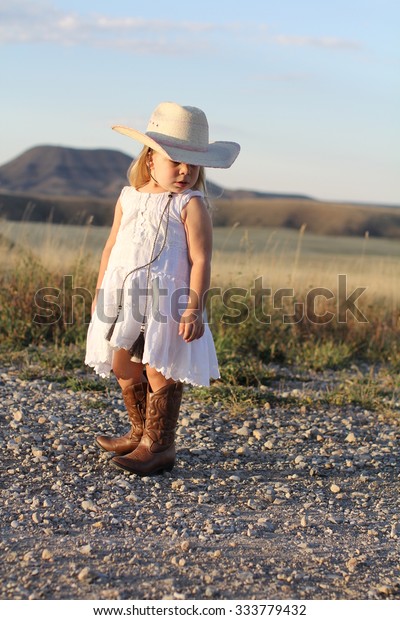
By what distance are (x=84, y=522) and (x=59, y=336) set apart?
4.01 meters

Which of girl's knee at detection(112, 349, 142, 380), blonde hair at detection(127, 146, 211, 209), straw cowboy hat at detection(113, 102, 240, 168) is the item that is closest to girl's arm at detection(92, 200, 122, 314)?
blonde hair at detection(127, 146, 211, 209)

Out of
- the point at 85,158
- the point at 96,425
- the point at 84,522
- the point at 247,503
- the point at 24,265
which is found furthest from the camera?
the point at 85,158

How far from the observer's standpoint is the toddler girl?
4.18m

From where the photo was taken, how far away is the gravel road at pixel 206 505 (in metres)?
3.18

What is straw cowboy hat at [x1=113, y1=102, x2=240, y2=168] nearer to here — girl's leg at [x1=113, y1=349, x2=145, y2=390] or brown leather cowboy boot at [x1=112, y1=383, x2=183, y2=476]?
girl's leg at [x1=113, y1=349, x2=145, y2=390]

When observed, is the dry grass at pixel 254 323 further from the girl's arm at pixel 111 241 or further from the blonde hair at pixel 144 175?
the blonde hair at pixel 144 175

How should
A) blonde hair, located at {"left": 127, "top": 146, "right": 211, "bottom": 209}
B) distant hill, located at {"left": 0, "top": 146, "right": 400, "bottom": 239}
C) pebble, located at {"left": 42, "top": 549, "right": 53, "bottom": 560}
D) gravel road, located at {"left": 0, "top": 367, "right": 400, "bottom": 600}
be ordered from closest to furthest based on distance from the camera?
gravel road, located at {"left": 0, "top": 367, "right": 400, "bottom": 600}, pebble, located at {"left": 42, "top": 549, "right": 53, "bottom": 560}, blonde hair, located at {"left": 127, "top": 146, "right": 211, "bottom": 209}, distant hill, located at {"left": 0, "top": 146, "right": 400, "bottom": 239}

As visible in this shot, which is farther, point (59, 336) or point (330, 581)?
point (59, 336)

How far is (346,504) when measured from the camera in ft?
13.8

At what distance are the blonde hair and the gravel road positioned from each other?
1448 millimetres

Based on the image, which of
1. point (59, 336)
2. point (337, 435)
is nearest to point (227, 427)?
point (337, 435)

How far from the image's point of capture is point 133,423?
15.3 feet

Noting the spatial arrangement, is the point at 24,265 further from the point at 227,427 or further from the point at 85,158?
the point at 85,158

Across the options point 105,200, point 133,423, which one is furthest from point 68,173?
point 133,423
